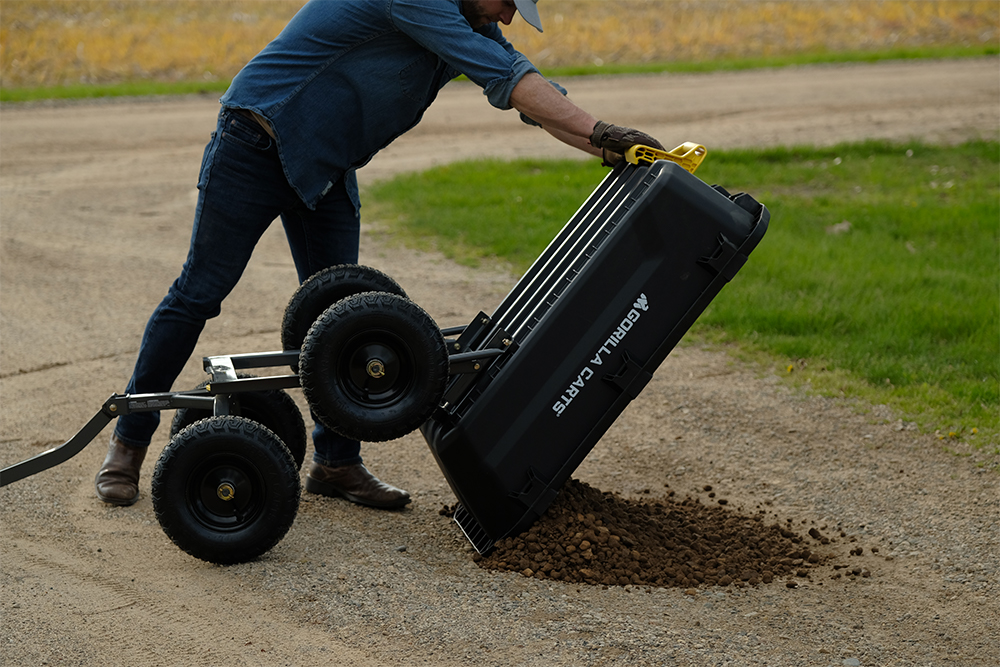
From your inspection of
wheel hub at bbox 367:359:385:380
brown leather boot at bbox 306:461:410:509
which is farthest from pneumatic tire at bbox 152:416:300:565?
brown leather boot at bbox 306:461:410:509

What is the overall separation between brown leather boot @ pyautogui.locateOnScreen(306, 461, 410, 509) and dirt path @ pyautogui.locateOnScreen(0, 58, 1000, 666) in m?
0.06

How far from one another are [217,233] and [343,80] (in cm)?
72

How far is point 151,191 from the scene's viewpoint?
32.9 feet

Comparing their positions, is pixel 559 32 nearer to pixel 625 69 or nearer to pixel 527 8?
pixel 625 69

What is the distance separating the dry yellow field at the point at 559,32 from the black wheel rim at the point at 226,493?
15320mm

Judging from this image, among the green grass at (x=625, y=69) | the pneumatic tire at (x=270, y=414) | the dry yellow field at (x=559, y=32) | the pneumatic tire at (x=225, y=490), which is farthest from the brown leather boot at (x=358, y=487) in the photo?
the dry yellow field at (x=559, y=32)

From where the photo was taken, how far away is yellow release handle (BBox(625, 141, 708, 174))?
11.3 feet

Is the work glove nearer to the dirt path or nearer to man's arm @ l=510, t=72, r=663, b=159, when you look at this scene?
man's arm @ l=510, t=72, r=663, b=159

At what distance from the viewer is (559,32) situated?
22.2 m

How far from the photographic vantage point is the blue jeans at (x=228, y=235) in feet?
11.5

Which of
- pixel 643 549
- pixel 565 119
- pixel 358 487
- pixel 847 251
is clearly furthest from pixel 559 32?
pixel 643 549

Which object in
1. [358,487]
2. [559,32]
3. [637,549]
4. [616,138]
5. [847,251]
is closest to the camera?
[616,138]

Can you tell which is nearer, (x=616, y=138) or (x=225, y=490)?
(x=225, y=490)

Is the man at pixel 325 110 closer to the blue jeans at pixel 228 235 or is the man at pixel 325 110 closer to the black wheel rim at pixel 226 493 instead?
the blue jeans at pixel 228 235
